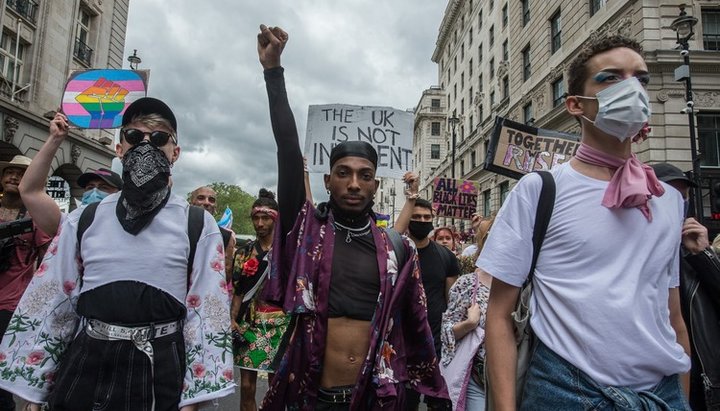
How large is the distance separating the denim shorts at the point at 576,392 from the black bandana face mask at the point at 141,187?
1.86m

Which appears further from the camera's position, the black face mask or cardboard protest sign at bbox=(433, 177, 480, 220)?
cardboard protest sign at bbox=(433, 177, 480, 220)

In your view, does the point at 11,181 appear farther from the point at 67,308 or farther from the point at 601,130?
the point at 601,130

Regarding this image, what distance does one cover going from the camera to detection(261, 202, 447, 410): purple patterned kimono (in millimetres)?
2354

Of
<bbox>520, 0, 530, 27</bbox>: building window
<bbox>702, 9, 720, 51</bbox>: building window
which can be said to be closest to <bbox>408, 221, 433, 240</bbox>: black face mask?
<bbox>702, 9, 720, 51</bbox>: building window

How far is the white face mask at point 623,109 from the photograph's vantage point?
175cm

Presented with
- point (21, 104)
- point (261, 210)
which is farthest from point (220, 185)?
point (261, 210)

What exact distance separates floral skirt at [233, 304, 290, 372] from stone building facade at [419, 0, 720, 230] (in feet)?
19.1

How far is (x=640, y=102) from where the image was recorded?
1.77 meters

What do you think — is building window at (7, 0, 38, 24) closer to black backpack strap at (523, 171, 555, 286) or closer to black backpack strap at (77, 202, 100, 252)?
black backpack strap at (77, 202, 100, 252)

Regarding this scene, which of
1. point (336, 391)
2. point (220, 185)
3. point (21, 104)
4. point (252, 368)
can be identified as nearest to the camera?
point (336, 391)

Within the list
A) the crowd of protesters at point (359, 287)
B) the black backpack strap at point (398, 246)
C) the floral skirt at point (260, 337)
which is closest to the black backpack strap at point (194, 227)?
the crowd of protesters at point (359, 287)

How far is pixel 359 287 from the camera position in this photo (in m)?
2.57

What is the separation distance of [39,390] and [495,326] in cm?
202

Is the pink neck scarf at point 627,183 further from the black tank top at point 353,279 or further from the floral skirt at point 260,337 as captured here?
the floral skirt at point 260,337
